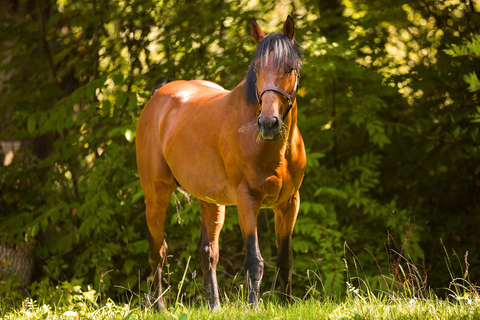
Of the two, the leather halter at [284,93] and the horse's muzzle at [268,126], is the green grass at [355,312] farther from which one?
the leather halter at [284,93]

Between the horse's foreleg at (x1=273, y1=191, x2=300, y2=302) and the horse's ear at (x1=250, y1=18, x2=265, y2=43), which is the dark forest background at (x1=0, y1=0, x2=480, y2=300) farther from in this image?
the horse's ear at (x1=250, y1=18, x2=265, y2=43)

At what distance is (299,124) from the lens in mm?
6707

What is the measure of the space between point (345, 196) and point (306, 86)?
7.07 feet

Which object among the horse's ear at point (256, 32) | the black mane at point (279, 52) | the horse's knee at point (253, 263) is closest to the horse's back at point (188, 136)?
the horse's knee at point (253, 263)

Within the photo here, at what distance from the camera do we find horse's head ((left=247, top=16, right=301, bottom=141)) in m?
3.22

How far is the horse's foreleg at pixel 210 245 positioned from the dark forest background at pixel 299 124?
1573 millimetres

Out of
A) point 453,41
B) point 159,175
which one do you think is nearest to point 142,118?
point 159,175

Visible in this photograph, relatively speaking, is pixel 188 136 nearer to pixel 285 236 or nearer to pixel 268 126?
pixel 285 236

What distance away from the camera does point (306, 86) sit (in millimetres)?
8141

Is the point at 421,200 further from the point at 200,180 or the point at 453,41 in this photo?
the point at 200,180

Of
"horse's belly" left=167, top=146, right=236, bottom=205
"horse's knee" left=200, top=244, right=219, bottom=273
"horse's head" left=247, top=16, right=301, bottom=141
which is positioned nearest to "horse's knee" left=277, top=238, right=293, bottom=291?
"horse's belly" left=167, top=146, right=236, bottom=205

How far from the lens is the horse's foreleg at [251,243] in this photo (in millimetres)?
3695

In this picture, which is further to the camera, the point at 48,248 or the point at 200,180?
the point at 48,248

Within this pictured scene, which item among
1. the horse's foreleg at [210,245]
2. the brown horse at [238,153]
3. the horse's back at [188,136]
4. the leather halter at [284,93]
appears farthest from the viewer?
the horse's foreleg at [210,245]
